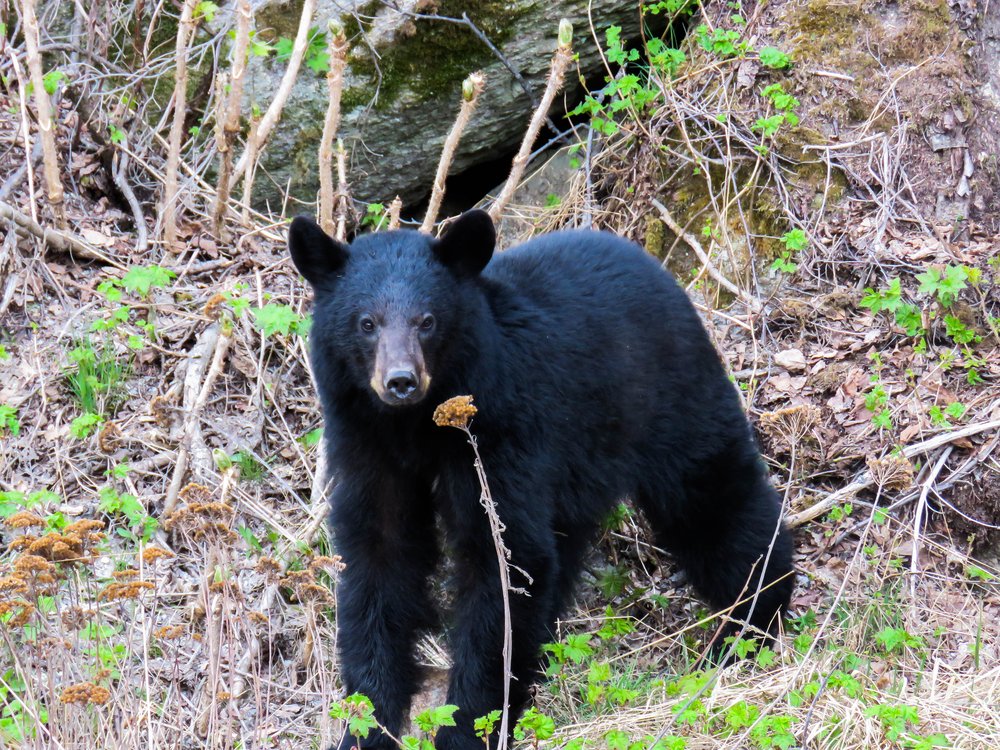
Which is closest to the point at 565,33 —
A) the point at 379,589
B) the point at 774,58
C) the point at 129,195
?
the point at 774,58

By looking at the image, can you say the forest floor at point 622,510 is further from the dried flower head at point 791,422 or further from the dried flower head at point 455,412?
the dried flower head at point 455,412

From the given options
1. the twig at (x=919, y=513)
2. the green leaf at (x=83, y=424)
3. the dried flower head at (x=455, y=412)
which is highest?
the dried flower head at (x=455, y=412)

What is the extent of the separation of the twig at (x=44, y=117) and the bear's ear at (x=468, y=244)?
9.88 ft

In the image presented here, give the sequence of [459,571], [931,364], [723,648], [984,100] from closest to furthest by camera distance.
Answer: [459,571]
[723,648]
[931,364]
[984,100]

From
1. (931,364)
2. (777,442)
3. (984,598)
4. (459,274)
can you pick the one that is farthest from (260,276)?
(984,598)

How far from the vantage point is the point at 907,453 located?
5703 mm

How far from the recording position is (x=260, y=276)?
21.4 feet

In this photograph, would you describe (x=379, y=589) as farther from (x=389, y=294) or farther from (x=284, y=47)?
(x=284, y=47)

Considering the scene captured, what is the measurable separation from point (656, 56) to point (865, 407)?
105 inches

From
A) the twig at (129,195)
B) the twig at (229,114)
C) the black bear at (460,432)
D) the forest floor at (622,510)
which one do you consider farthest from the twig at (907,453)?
the twig at (129,195)

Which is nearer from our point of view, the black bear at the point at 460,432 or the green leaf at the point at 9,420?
the black bear at the point at 460,432

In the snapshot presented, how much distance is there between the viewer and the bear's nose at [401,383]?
3.90m

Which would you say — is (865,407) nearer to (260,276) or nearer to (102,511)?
(260,276)

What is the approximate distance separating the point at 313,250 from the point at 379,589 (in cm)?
129
